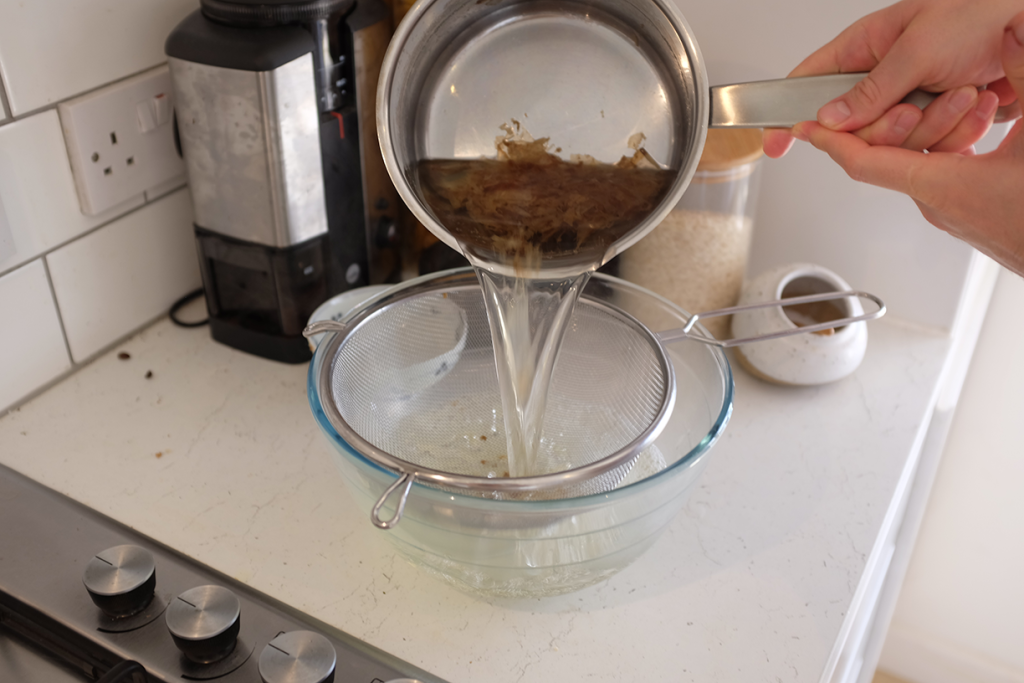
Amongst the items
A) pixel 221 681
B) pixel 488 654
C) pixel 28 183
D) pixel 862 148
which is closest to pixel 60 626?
pixel 221 681

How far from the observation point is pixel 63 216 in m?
0.91

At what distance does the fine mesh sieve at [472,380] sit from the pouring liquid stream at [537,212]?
4.7 inches

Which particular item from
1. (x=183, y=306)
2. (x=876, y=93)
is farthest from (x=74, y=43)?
(x=876, y=93)

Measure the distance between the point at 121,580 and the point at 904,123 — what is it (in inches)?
28.5

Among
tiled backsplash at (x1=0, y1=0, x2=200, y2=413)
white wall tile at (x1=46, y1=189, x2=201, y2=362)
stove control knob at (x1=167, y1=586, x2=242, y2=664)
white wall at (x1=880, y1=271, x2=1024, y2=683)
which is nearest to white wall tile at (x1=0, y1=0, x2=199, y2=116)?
tiled backsplash at (x1=0, y1=0, x2=200, y2=413)

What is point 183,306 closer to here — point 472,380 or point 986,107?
point 472,380

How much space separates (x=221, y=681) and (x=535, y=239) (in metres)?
0.42

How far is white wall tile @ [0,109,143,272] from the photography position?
84 centimetres

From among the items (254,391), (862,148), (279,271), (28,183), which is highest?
(862,148)

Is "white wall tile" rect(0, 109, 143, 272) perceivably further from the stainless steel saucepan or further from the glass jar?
the glass jar

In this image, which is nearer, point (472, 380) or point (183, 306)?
point (472, 380)

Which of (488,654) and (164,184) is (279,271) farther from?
(488,654)

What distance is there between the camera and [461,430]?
0.88 m

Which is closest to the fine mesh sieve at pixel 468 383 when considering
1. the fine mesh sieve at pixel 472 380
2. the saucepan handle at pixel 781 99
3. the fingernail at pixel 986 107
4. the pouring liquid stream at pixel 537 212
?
the fine mesh sieve at pixel 472 380
